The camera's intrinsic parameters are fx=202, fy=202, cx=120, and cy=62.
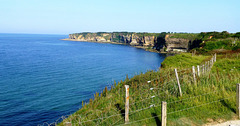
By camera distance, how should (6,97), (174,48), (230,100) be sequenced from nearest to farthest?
(230,100), (6,97), (174,48)

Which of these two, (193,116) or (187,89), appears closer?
(193,116)

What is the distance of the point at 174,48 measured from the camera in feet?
415

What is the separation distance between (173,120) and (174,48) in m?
122

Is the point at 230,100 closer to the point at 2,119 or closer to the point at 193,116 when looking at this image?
the point at 193,116

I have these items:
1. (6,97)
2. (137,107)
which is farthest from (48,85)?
(137,107)

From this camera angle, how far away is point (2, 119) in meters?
22.4

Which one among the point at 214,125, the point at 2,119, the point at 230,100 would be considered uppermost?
the point at 230,100

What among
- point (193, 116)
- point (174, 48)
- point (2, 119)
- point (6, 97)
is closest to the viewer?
point (193, 116)

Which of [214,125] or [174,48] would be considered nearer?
[214,125]

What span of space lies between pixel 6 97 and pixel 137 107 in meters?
26.2

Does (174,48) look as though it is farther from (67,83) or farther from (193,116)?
(193,116)

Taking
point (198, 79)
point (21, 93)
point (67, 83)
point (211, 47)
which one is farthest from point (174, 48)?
point (198, 79)

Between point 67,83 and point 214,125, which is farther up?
point 214,125

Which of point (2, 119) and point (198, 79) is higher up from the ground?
point (198, 79)
